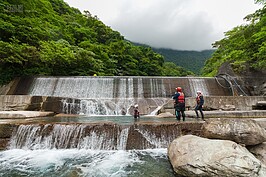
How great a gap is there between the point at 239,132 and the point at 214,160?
5.20 feet

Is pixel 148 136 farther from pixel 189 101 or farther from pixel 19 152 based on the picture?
pixel 189 101

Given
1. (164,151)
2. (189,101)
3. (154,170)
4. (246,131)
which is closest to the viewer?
(154,170)

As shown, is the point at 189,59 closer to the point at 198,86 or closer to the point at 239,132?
the point at 198,86

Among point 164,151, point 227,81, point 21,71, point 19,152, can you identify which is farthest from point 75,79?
point 227,81

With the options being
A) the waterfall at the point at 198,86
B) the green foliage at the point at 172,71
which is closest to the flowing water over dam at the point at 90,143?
the waterfall at the point at 198,86

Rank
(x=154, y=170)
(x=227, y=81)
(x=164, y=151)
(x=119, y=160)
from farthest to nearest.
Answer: (x=227, y=81), (x=164, y=151), (x=119, y=160), (x=154, y=170)

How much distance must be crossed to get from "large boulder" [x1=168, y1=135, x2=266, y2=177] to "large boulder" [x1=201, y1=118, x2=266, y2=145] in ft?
2.46

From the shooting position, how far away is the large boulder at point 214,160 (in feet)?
11.0

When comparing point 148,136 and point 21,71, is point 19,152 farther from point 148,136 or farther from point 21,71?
point 21,71

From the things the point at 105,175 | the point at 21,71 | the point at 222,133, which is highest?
the point at 21,71

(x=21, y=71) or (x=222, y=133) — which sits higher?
(x=21, y=71)

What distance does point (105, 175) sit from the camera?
4082 mm

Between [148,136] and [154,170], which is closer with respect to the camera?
[154,170]

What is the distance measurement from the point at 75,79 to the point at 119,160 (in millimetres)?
13038
